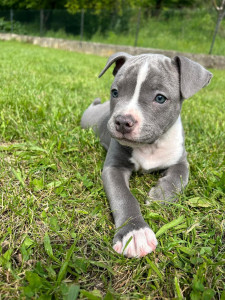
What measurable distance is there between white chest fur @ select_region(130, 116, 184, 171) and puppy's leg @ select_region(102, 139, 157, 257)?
0.41 ft

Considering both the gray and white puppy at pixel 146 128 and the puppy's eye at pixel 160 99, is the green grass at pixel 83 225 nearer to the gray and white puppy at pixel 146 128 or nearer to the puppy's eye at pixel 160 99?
the gray and white puppy at pixel 146 128

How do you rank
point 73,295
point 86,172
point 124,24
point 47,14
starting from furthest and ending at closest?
point 47,14 < point 124,24 < point 86,172 < point 73,295

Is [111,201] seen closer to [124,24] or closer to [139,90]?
[139,90]

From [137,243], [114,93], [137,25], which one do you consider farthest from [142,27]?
[137,243]

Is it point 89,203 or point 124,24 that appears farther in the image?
point 124,24

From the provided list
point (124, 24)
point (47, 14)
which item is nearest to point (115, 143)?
point (124, 24)

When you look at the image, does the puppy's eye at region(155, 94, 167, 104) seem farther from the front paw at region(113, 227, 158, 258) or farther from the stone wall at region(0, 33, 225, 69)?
the stone wall at region(0, 33, 225, 69)

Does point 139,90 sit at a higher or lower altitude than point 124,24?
higher

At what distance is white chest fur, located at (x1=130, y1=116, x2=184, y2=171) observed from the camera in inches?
110

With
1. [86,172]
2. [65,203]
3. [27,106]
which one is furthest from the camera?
[27,106]

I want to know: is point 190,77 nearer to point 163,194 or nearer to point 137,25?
point 163,194

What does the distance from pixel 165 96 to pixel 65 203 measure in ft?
4.40

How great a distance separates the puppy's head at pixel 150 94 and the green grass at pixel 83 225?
0.56m

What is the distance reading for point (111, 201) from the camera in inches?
87.7
